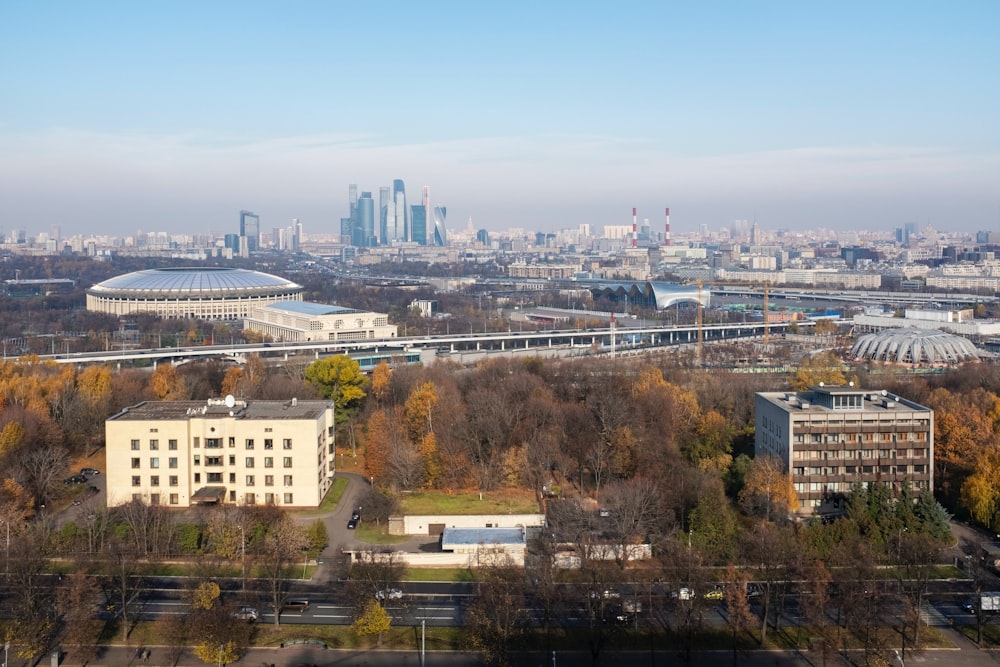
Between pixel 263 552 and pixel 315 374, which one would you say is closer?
pixel 263 552

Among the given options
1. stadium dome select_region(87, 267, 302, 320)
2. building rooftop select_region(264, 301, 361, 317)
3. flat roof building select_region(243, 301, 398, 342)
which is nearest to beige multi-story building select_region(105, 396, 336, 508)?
flat roof building select_region(243, 301, 398, 342)

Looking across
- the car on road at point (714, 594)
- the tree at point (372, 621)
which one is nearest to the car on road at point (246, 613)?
the tree at point (372, 621)

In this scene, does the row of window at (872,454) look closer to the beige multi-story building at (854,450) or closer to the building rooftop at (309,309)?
the beige multi-story building at (854,450)

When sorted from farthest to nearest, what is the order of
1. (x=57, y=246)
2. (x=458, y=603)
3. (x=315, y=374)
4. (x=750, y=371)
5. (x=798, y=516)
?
(x=57, y=246), (x=750, y=371), (x=315, y=374), (x=798, y=516), (x=458, y=603)

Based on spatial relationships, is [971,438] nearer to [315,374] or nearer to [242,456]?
[242,456]

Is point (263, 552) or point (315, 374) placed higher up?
point (315, 374)

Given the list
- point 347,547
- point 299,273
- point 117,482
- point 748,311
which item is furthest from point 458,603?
point 299,273
